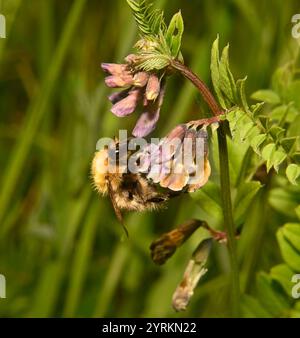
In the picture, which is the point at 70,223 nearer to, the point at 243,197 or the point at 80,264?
the point at 80,264

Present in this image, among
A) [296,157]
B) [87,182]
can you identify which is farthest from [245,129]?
[87,182]

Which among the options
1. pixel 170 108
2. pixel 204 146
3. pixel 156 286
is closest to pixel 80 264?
pixel 156 286

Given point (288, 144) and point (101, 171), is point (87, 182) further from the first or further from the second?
point (288, 144)

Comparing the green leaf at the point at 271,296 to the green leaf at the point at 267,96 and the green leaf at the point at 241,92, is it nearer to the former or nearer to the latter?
the green leaf at the point at 267,96

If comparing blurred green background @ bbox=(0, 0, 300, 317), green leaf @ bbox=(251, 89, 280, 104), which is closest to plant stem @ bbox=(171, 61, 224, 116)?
green leaf @ bbox=(251, 89, 280, 104)

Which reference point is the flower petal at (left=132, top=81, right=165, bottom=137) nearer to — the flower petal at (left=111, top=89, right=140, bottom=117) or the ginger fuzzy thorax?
the flower petal at (left=111, top=89, right=140, bottom=117)

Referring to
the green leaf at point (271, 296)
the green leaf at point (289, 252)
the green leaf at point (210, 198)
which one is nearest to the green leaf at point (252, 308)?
the green leaf at point (271, 296)
